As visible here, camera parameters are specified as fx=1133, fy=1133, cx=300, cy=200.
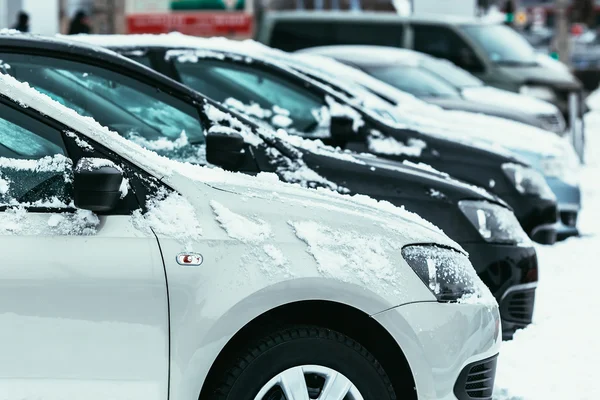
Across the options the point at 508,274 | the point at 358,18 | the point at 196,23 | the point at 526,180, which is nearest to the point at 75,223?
the point at 508,274

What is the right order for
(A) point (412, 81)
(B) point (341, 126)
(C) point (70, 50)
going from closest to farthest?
(C) point (70, 50) → (B) point (341, 126) → (A) point (412, 81)

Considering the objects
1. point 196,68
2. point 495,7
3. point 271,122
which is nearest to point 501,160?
point 271,122

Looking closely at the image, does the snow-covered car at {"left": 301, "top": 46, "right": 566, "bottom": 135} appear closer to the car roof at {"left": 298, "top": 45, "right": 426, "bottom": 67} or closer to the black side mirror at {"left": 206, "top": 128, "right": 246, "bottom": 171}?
the car roof at {"left": 298, "top": 45, "right": 426, "bottom": 67}

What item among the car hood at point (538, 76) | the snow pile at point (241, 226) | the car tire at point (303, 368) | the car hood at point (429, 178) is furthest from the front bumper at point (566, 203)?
the car hood at point (538, 76)

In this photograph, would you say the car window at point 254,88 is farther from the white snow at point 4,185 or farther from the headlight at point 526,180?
the white snow at point 4,185

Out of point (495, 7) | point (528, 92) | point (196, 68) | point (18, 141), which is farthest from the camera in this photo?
point (495, 7)

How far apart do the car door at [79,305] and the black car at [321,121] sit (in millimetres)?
3004

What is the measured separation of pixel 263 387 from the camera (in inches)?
139

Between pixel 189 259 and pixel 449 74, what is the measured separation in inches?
374

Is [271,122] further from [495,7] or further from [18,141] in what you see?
[495,7]

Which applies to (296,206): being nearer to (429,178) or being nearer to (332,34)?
(429,178)

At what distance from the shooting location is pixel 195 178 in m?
3.63

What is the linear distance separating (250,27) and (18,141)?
51.2ft

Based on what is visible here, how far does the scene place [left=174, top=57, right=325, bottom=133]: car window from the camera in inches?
263
